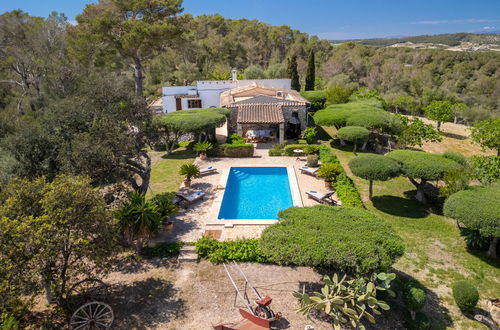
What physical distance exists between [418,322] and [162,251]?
10702 mm

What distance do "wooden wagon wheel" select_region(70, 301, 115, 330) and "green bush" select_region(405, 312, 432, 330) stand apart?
33.6ft

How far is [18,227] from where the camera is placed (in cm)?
811

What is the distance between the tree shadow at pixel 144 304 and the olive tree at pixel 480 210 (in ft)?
42.0

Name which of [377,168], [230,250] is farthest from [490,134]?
[230,250]

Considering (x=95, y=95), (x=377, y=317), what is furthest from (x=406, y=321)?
(x=95, y=95)

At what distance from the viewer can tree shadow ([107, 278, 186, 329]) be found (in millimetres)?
10422

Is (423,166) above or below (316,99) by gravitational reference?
below

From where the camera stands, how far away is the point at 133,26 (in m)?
36.6

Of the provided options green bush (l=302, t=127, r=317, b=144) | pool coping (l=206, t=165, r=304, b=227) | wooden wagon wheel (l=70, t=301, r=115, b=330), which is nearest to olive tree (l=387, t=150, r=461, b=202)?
pool coping (l=206, t=165, r=304, b=227)

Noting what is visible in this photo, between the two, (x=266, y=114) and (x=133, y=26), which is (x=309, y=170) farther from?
(x=133, y=26)

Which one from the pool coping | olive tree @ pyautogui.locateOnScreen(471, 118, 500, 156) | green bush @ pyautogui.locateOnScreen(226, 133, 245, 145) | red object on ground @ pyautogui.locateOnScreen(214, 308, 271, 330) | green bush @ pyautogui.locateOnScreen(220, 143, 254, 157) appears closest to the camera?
red object on ground @ pyautogui.locateOnScreen(214, 308, 271, 330)

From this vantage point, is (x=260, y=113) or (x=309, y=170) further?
(x=260, y=113)

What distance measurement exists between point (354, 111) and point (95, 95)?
25167 millimetres

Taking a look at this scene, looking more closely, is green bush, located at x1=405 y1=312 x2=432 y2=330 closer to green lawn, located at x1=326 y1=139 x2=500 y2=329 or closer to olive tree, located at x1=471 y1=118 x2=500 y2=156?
green lawn, located at x1=326 y1=139 x2=500 y2=329
